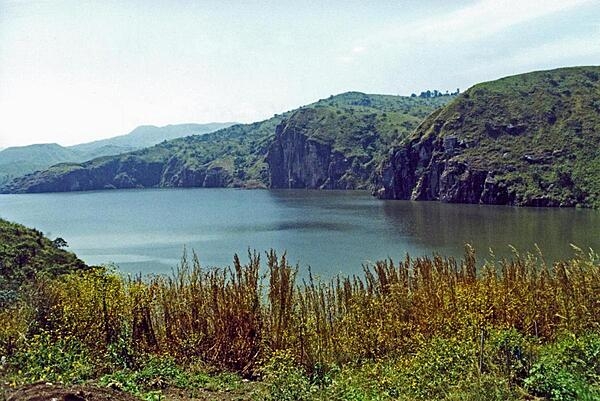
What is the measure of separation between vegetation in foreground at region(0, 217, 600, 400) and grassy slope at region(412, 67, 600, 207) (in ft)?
257

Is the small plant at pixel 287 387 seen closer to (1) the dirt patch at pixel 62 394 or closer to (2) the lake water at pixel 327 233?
(1) the dirt patch at pixel 62 394

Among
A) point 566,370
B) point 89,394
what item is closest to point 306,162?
point 566,370

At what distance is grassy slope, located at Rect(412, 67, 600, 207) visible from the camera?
88562 millimetres

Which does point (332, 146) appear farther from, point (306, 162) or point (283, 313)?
point (283, 313)

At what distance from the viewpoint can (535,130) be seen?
333ft

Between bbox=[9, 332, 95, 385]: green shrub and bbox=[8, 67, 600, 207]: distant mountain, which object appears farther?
bbox=[8, 67, 600, 207]: distant mountain

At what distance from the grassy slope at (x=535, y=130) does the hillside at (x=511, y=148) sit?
149 millimetres

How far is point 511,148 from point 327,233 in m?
54.4

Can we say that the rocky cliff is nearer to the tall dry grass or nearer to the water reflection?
the water reflection

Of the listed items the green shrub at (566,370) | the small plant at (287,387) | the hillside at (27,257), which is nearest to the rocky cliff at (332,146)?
the hillside at (27,257)

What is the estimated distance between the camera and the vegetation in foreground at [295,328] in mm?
Result: 9172

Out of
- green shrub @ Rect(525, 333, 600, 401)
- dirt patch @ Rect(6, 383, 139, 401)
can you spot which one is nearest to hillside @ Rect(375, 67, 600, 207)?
green shrub @ Rect(525, 333, 600, 401)

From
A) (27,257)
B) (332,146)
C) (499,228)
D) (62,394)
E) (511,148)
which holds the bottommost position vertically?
(499,228)

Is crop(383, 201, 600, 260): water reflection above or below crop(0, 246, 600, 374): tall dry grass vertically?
below
